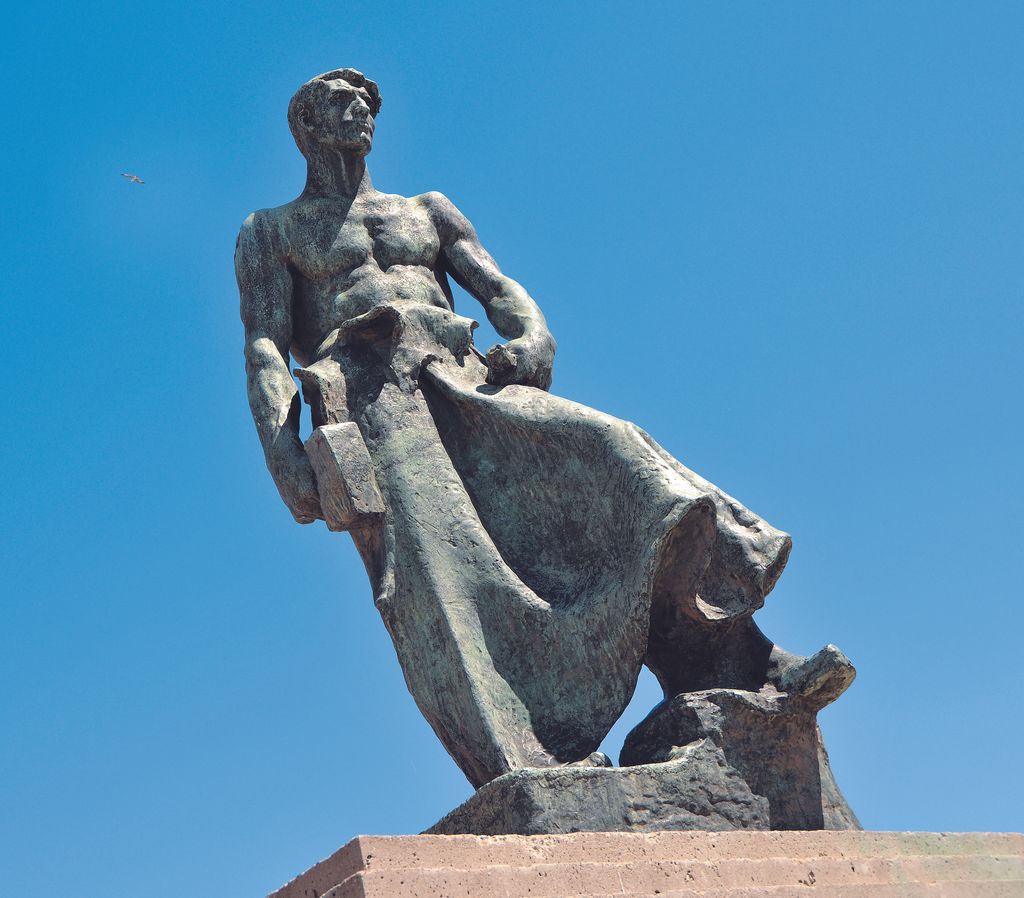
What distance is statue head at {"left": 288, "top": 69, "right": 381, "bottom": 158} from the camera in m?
7.00

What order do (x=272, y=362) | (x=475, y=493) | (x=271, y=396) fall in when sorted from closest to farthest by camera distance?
(x=475, y=493), (x=271, y=396), (x=272, y=362)

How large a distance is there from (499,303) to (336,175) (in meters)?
0.98

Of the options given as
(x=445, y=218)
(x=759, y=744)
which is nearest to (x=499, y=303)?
(x=445, y=218)

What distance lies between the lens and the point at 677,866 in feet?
15.2

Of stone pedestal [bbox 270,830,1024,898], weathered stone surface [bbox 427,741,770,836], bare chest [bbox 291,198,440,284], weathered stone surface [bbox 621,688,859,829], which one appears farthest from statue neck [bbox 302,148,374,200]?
stone pedestal [bbox 270,830,1024,898]

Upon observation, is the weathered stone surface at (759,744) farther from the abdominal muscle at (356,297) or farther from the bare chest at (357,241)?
the bare chest at (357,241)

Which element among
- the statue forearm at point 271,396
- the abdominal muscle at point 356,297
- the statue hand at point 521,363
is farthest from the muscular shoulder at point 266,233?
the statue hand at point 521,363

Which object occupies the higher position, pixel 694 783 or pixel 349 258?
pixel 349 258

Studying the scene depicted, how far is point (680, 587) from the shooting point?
5.70 m

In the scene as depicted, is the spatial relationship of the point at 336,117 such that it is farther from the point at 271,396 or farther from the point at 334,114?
the point at 271,396

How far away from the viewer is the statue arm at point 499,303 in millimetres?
6465

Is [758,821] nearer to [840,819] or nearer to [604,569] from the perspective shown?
[840,819]

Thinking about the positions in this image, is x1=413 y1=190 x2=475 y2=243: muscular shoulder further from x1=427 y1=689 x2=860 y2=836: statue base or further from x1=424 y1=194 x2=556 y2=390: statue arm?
x1=427 y1=689 x2=860 y2=836: statue base

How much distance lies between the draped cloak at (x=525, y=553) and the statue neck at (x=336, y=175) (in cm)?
83
